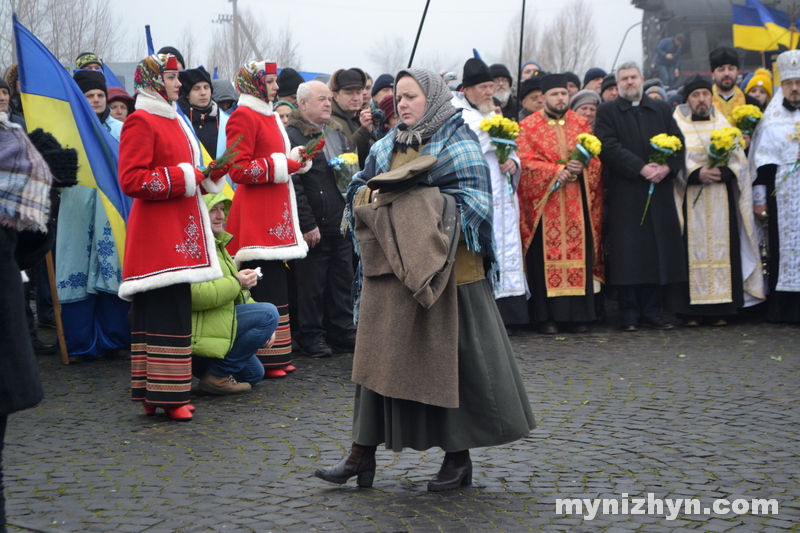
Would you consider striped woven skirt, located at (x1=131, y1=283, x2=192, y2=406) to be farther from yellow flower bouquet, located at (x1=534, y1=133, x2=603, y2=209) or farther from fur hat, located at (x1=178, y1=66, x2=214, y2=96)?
yellow flower bouquet, located at (x1=534, y1=133, x2=603, y2=209)

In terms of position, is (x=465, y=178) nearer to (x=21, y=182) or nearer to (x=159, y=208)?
(x=21, y=182)

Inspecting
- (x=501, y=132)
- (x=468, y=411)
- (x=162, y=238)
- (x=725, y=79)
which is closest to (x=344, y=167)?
(x=501, y=132)

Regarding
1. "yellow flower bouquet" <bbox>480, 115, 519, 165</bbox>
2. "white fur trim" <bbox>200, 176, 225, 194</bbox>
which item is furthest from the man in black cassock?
"white fur trim" <bbox>200, 176, 225, 194</bbox>

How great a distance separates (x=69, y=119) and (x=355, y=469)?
444 centimetres

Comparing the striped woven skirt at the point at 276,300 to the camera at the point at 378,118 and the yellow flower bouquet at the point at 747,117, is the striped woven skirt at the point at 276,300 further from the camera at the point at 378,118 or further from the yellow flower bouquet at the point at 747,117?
the yellow flower bouquet at the point at 747,117

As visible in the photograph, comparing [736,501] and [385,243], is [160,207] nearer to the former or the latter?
[385,243]

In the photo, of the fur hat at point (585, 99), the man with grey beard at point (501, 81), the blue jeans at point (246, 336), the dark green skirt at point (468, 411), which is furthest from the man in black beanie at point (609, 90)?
the dark green skirt at point (468, 411)

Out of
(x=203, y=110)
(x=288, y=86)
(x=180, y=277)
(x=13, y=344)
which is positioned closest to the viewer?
(x=13, y=344)

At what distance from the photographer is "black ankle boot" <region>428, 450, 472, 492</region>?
4.28 m

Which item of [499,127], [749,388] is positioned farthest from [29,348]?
[499,127]

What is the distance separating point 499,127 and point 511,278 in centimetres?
145

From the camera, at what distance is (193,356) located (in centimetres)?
631

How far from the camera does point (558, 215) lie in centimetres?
880

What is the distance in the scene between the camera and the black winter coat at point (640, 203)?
29.0 feet
